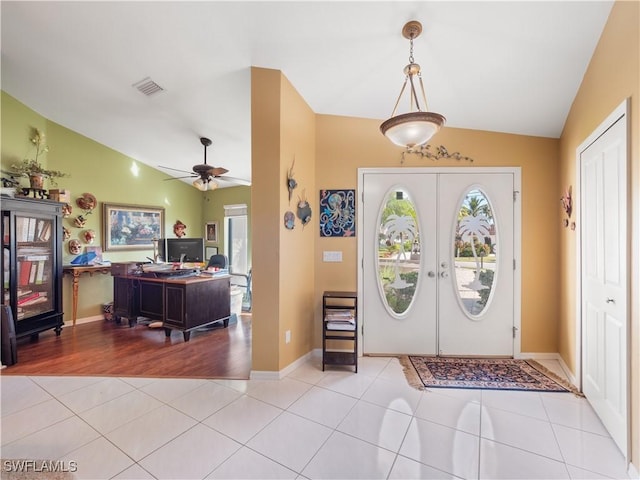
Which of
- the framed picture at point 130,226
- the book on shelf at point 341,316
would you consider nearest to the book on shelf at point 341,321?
the book on shelf at point 341,316

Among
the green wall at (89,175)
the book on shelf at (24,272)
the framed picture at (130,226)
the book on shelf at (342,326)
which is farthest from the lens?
the framed picture at (130,226)

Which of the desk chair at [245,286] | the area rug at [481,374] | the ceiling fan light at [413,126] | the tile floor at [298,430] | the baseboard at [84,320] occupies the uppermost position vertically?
the ceiling fan light at [413,126]

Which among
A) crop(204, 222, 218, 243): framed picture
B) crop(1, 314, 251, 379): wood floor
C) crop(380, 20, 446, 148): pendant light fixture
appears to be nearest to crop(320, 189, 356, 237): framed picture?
crop(380, 20, 446, 148): pendant light fixture

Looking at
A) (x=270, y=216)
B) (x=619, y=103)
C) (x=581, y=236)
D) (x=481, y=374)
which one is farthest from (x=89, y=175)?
(x=581, y=236)

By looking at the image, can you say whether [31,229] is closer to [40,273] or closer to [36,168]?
[40,273]

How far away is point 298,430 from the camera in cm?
183

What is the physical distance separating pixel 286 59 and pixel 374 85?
31.3 inches

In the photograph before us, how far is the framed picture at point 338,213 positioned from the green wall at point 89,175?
383cm

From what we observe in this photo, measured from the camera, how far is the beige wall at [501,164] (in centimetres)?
285

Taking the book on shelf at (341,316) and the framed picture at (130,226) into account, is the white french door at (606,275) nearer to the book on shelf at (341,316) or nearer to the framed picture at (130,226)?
the book on shelf at (341,316)

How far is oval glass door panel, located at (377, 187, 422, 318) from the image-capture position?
3.00m

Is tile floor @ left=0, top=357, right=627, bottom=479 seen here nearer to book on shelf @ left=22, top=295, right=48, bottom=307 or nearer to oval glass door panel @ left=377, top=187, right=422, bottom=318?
oval glass door panel @ left=377, top=187, right=422, bottom=318

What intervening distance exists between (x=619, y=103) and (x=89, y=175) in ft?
19.8

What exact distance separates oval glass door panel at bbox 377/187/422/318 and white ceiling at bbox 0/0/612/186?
0.95 m
